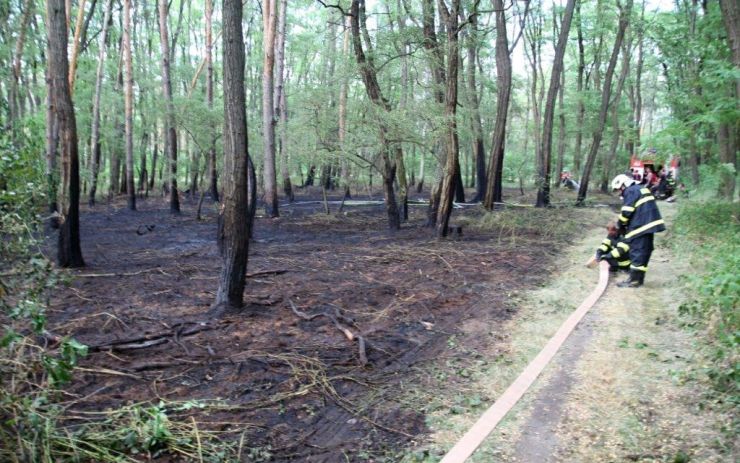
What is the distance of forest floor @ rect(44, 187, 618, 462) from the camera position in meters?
3.96

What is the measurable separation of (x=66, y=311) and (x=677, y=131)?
12338mm

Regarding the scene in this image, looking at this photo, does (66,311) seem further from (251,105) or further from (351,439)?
(251,105)

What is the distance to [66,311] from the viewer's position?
635 centimetres

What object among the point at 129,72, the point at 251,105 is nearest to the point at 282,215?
the point at 129,72

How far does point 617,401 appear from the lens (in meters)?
4.20

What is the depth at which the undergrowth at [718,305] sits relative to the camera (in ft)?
13.7

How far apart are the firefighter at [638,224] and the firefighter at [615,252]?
0.43m

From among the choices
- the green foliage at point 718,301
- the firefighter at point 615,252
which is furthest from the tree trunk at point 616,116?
the firefighter at point 615,252

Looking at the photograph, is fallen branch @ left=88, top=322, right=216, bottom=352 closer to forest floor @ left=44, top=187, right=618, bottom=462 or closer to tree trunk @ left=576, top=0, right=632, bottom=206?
forest floor @ left=44, top=187, right=618, bottom=462

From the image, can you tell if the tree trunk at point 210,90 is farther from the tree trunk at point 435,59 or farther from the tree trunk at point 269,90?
the tree trunk at point 435,59

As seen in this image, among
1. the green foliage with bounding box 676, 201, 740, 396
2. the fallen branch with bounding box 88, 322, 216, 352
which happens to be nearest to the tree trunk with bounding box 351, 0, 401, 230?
the green foliage with bounding box 676, 201, 740, 396

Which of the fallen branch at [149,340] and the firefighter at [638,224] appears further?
the firefighter at [638,224]

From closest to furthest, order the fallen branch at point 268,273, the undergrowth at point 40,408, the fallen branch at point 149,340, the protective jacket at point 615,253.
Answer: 1. the undergrowth at point 40,408
2. the fallen branch at point 149,340
3. the protective jacket at point 615,253
4. the fallen branch at point 268,273

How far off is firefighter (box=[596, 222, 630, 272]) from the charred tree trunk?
37.6ft
